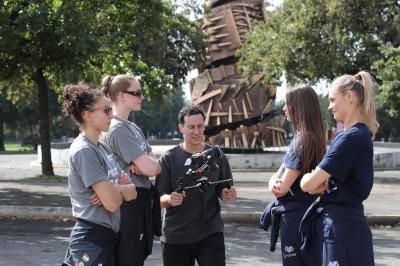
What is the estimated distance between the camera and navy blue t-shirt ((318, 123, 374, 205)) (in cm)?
402

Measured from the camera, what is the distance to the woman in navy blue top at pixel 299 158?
14.4 ft

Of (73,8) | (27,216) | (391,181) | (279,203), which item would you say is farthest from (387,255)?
(391,181)

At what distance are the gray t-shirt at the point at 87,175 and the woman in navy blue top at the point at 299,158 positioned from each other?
1133 millimetres

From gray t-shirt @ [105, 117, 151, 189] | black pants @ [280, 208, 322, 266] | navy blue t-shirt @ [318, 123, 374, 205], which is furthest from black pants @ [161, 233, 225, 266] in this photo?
navy blue t-shirt @ [318, 123, 374, 205]

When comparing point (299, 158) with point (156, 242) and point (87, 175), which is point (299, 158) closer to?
point (87, 175)

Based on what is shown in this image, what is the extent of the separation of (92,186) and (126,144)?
2.45ft

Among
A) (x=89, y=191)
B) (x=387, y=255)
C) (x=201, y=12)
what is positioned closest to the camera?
(x=89, y=191)

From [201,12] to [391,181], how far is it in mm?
11305

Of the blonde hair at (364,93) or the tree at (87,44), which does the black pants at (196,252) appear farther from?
the tree at (87,44)

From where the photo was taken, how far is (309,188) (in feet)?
13.4

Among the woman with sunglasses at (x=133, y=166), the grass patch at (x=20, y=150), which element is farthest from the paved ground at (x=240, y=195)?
the grass patch at (x=20, y=150)

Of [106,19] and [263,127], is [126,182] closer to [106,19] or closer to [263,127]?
[106,19]

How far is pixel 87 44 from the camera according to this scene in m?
16.0

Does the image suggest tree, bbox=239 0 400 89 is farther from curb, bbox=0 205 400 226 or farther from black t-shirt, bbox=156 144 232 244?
black t-shirt, bbox=156 144 232 244
